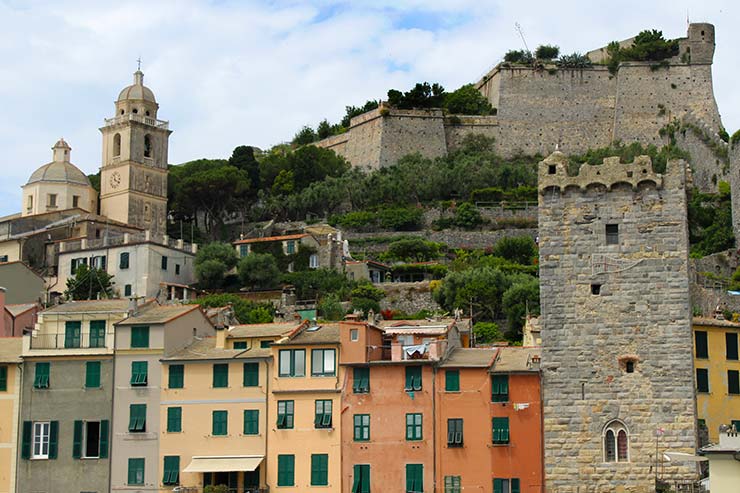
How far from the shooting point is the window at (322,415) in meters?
46.4

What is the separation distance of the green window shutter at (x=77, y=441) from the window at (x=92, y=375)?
1422mm

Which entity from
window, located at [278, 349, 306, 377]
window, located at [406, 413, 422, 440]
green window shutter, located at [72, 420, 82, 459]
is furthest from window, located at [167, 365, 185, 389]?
window, located at [406, 413, 422, 440]

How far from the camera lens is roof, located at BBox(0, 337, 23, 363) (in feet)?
162

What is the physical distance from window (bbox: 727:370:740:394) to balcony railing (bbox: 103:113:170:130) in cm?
5769

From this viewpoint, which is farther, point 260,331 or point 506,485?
point 260,331

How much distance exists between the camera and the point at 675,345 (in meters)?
42.6

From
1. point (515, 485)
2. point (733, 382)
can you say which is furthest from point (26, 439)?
point (733, 382)

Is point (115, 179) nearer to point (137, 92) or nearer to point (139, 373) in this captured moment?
point (137, 92)

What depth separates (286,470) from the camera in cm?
4628

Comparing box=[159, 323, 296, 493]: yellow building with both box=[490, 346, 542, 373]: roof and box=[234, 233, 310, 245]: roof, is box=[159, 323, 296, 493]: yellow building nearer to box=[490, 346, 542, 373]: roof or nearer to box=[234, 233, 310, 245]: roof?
box=[490, 346, 542, 373]: roof

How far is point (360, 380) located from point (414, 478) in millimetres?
3992

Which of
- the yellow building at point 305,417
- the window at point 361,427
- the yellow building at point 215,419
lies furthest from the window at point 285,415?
the window at point 361,427

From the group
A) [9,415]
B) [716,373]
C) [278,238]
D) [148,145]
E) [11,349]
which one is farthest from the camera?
[148,145]

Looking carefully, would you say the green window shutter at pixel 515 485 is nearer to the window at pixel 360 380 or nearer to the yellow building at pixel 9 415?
the window at pixel 360 380
